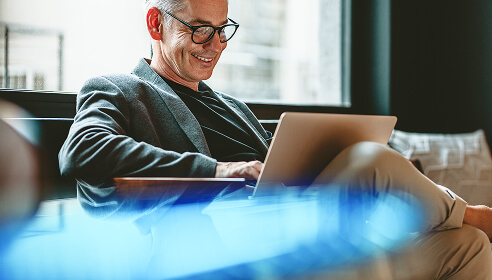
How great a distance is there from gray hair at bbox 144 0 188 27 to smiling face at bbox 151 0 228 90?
0.6 inches

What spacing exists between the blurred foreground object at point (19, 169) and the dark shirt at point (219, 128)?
1.58 feet

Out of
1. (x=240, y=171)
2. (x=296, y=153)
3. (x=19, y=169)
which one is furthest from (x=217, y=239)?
(x=19, y=169)

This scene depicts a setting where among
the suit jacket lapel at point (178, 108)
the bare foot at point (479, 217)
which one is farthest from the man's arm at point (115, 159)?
the bare foot at point (479, 217)

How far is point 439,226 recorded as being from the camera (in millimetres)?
1167

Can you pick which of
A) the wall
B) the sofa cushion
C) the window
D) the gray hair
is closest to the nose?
the gray hair

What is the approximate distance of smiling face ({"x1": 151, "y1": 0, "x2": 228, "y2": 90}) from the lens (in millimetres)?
1542

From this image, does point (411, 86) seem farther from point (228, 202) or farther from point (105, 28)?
point (228, 202)

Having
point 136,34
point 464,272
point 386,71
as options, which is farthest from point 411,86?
point 464,272

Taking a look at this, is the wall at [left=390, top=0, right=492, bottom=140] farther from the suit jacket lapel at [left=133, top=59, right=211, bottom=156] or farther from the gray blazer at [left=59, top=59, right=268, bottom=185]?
Result: the suit jacket lapel at [left=133, top=59, right=211, bottom=156]

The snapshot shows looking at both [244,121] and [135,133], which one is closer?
[135,133]

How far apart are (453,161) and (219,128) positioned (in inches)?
57.9

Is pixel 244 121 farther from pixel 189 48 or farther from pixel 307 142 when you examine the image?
pixel 307 142

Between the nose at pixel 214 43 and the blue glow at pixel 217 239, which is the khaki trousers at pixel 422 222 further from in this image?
the nose at pixel 214 43

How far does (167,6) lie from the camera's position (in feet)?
5.13
